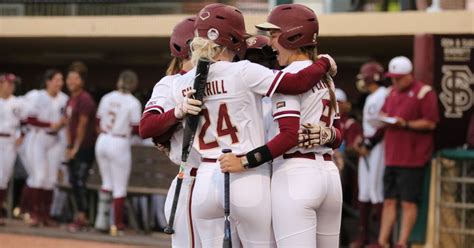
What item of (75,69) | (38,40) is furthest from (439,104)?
(38,40)

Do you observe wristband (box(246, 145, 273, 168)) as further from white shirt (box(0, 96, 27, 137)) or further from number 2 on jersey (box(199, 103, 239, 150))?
white shirt (box(0, 96, 27, 137))

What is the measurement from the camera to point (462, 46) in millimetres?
12219

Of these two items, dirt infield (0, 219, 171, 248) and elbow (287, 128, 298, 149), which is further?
dirt infield (0, 219, 171, 248)

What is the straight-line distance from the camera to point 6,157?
15.4 m

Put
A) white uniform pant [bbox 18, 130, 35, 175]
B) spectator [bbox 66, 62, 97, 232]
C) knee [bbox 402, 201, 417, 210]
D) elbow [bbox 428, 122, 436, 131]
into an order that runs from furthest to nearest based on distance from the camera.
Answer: white uniform pant [bbox 18, 130, 35, 175]
spectator [bbox 66, 62, 97, 232]
knee [bbox 402, 201, 417, 210]
elbow [bbox 428, 122, 436, 131]

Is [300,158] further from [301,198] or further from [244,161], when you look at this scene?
[244,161]

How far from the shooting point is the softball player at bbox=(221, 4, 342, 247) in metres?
6.66

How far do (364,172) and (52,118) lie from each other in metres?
4.45

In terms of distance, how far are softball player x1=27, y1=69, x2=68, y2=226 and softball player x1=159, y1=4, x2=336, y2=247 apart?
8527 millimetres

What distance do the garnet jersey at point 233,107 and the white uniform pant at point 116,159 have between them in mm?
7424

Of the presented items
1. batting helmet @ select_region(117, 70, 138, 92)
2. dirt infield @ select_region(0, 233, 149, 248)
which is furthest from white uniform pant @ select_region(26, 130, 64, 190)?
batting helmet @ select_region(117, 70, 138, 92)

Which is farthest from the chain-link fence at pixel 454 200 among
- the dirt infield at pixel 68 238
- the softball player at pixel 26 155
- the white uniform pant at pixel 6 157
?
the white uniform pant at pixel 6 157

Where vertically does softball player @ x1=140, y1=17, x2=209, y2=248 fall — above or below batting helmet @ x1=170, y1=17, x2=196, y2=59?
below

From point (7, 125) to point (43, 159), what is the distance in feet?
2.10
